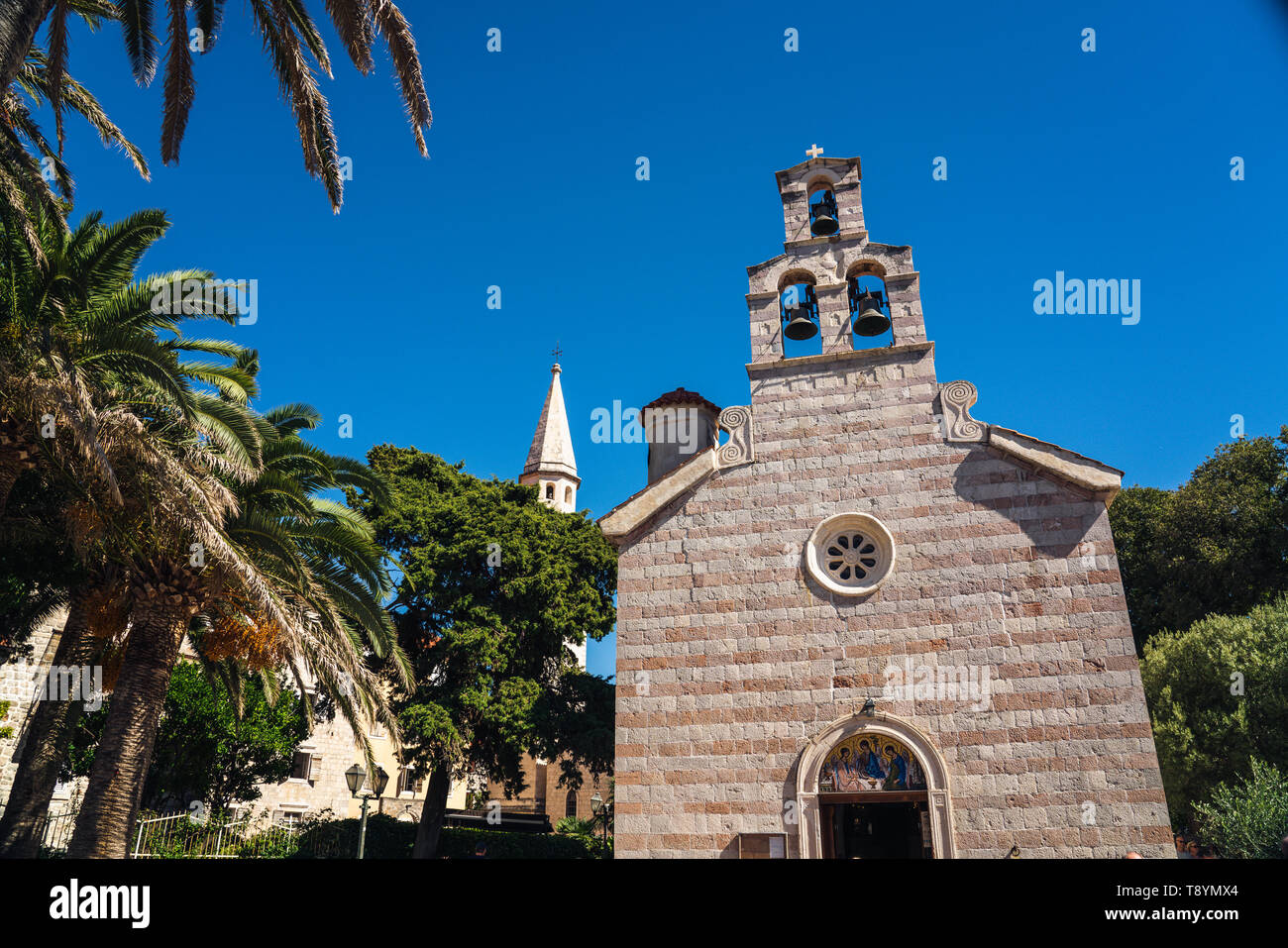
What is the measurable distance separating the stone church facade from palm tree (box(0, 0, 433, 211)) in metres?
7.67

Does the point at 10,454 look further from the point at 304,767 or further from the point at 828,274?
the point at 304,767

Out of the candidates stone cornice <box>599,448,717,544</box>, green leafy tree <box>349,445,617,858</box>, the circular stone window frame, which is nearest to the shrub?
green leafy tree <box>349,445,617,858</box>

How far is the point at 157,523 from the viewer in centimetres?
1083

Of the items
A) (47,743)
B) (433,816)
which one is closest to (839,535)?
(47,743)

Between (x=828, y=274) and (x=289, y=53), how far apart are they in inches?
391

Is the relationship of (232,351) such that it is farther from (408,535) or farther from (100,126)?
(408,535)

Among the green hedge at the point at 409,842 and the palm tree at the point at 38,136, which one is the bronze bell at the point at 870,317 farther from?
the green hedge at the point at 409,842

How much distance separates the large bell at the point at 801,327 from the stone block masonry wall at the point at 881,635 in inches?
30.7

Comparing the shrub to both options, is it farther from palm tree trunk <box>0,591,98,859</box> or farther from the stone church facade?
the stone church facade

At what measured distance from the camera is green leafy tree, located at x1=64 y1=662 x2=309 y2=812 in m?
20.7

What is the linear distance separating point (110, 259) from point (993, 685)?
14.3 meters

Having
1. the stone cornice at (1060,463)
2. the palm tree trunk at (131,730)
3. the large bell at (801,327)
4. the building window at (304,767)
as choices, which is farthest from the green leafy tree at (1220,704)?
the building window at (304,767)

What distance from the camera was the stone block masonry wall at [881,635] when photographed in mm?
11930
